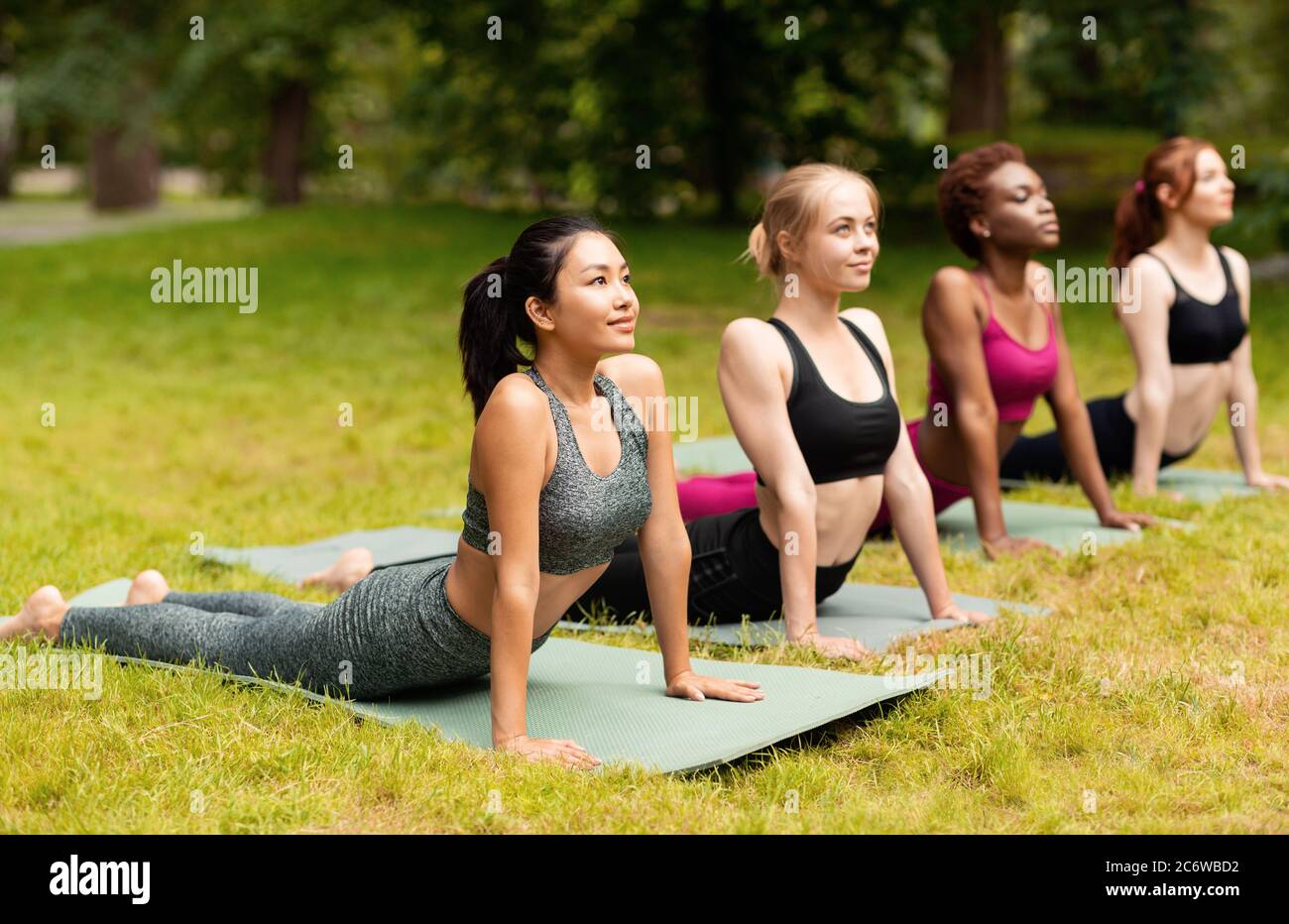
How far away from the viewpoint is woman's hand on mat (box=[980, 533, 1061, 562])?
5957 millimetres

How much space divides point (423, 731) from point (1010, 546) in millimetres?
3004

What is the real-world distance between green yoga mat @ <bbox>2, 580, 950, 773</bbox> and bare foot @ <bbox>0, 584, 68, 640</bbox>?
372 mm

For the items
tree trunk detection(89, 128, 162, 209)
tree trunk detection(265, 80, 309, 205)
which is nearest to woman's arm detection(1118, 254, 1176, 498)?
tree trunk detection(265, 80, 309, 205)

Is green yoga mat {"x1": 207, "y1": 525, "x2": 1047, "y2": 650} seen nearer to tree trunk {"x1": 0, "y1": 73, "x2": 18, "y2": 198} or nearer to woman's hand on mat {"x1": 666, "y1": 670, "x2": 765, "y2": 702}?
woman's hand on mat {"x1": 666, "y1": 670, "x2": 765, "y2": 702}

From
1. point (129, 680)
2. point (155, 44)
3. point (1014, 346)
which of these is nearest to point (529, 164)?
point (155, 44)

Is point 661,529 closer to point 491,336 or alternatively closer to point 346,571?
point 491,336

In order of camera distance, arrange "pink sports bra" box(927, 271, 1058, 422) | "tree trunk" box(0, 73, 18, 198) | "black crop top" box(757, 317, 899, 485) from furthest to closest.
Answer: "tree trunk" box(0, 73, 18, 198), "pink sports bra" box(927, 271, 1058, 422), "black crop top" box(757, 317, 899, 485)

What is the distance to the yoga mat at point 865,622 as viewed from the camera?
16.2 ft

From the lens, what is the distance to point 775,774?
375 centimetres

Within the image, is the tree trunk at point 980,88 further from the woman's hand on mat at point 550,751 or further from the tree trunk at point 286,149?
the woman's hand on mat at point 550,751

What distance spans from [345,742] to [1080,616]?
2.68 m

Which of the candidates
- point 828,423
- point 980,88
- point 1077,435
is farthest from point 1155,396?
point 980,88

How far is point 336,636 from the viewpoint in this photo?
4117mm
